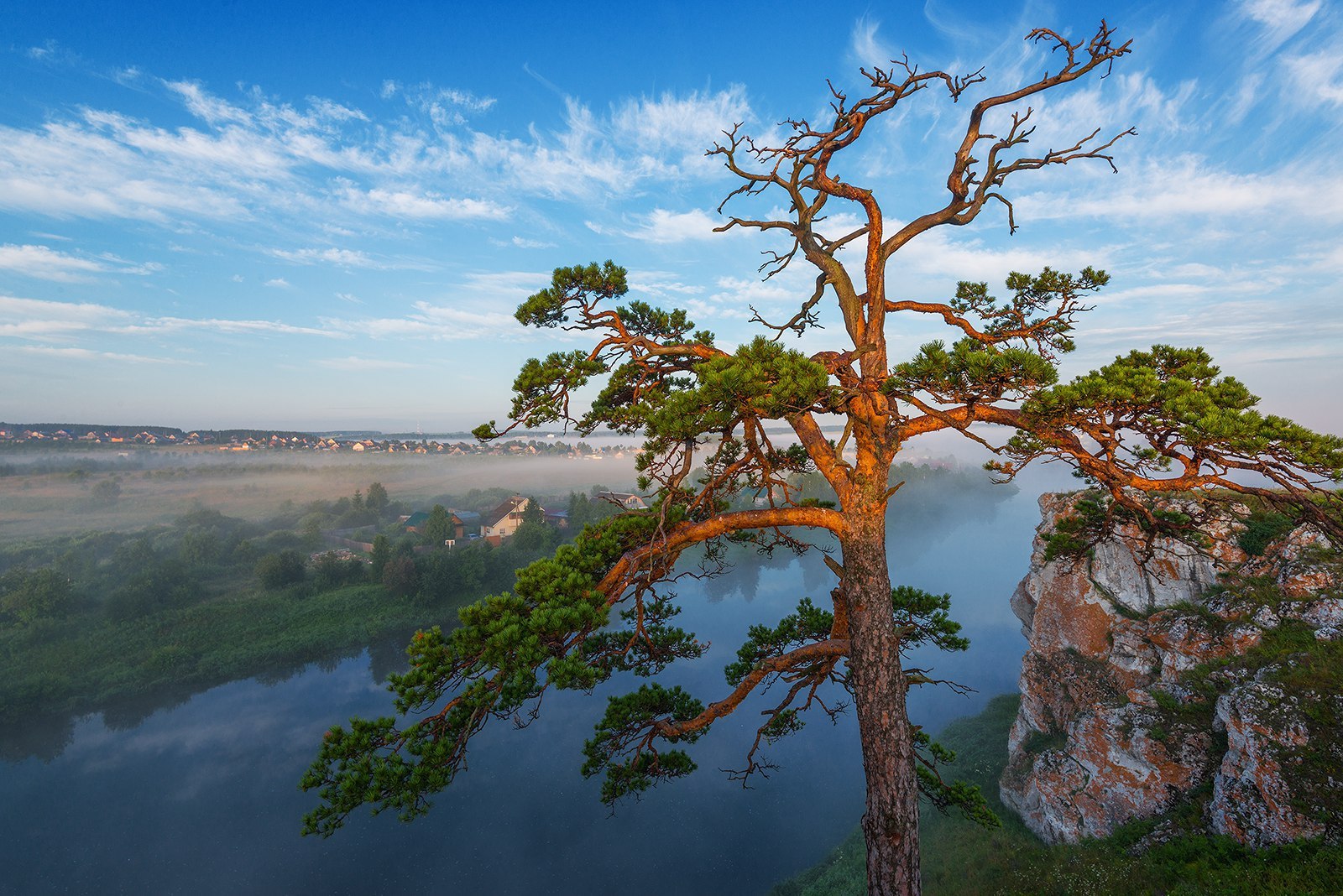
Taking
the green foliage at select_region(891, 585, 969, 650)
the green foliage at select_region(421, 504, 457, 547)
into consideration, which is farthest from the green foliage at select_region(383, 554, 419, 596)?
the green foliage at select_region(891, 585, 969, 650)

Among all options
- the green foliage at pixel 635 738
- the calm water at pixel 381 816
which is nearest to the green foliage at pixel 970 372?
the green foliage at pixel 635 738

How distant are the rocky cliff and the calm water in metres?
11.9

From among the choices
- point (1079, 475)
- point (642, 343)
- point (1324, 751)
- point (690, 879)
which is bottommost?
point (690, 879)

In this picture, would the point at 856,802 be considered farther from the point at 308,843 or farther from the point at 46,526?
the point at 46,526

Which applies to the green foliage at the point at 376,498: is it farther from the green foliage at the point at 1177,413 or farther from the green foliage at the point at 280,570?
the green foliage at the point at 1177,413

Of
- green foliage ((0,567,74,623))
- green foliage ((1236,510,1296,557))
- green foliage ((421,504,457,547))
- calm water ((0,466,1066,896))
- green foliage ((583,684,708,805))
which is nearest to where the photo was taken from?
green foliage ((583,684,708,805))

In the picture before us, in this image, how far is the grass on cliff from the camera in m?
8.00

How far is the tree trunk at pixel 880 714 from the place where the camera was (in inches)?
238

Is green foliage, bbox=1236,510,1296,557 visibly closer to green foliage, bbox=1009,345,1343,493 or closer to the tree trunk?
green foliage, bbox=1009,345,1343,493

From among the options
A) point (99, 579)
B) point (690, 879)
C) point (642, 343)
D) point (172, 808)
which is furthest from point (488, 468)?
point (642, 343)

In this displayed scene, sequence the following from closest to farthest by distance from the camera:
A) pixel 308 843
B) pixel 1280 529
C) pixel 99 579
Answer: pixel 1280 529, pixel 308 843, pixel 99 579

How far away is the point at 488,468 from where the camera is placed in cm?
14638

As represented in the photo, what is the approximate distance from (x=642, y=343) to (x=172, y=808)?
1520 inches

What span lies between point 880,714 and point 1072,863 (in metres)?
13.6
